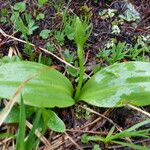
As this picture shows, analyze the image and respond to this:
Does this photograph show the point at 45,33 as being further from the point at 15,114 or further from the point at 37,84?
the point at 15,114

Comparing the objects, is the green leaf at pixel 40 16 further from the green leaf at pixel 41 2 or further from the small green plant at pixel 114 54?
the small green plant at pixel 114 54

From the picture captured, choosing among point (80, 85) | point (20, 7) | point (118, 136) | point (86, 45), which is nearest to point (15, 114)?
point (80, 85)

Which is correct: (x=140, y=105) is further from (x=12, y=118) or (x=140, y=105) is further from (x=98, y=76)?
(x=12, y=118)

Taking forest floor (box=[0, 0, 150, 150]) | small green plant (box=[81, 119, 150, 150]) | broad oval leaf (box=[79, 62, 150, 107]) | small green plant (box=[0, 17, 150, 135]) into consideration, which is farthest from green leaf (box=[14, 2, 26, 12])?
small green plant (box=[81, 119, 150, 150])

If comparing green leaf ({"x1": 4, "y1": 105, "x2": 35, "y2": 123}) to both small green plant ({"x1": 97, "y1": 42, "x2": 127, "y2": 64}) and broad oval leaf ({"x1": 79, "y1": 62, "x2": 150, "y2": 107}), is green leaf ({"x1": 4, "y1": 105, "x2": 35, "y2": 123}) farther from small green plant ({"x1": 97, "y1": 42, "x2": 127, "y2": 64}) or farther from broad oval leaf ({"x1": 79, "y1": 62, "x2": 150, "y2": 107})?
small green plant ({"x1": 97, "y1": 42, "x2": 127, "y2": 64})

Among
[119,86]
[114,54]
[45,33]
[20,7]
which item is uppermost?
[20,7]

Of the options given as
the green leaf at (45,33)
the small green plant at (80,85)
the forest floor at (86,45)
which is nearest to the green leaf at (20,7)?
the forest floor at (86,45)
